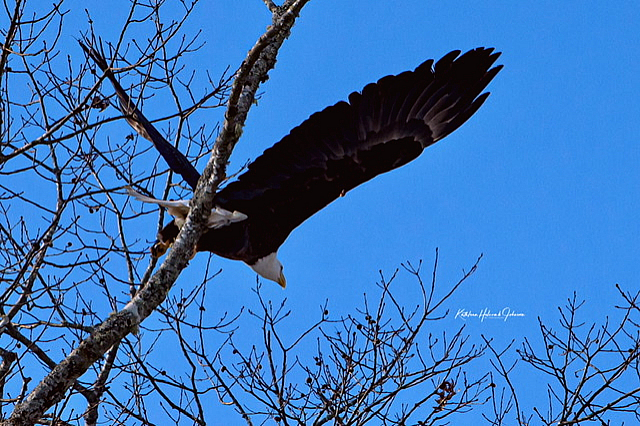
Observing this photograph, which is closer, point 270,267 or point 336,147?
point 336,147

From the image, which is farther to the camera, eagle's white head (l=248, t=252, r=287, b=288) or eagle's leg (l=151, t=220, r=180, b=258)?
eagle's white head (l=248, t=252, r=287, b=288)

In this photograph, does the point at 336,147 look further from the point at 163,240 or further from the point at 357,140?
the point at 163,240

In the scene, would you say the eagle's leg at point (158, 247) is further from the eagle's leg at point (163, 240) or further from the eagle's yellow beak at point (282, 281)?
the eagle's yellow beak at point (282, 281)

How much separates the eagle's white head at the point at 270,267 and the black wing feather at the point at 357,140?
273mm

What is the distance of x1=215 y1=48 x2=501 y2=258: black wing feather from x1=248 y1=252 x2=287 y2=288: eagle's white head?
0.90 ft

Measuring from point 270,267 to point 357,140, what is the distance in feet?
3.44

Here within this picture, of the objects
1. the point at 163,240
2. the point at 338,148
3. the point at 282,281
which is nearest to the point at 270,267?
the point at 282,281

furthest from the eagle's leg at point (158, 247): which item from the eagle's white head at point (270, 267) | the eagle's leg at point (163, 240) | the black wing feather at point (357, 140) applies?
the eagle's white head at point (270, 267)

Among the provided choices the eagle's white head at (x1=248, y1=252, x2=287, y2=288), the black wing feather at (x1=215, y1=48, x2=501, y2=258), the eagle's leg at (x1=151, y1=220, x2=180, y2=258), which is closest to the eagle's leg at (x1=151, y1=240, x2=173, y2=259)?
the eagle's leg at (x1=151, y1=220, x2=180, y2=258)

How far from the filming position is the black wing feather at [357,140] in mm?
4875

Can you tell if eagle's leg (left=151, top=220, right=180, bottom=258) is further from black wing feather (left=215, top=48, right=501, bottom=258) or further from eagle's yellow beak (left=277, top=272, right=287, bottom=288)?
eagle's yellow beak (left=277, top=272, right=287, bottom=288)

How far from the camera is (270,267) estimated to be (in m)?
5.45

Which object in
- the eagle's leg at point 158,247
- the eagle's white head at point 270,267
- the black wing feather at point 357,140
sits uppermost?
the black wing feather at point 357,140

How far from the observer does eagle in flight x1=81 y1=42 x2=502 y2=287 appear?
4844mm
